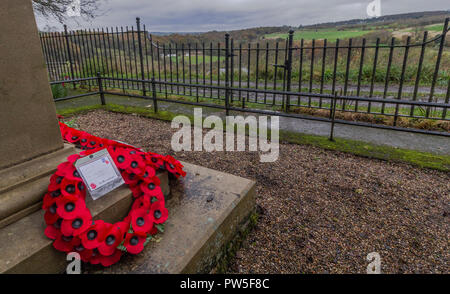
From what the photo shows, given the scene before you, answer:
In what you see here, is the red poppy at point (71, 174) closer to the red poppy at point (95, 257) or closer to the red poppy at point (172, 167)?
the red poppy at point (95, 257)

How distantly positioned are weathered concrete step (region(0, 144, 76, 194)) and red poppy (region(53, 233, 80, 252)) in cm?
58

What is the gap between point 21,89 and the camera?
195cm

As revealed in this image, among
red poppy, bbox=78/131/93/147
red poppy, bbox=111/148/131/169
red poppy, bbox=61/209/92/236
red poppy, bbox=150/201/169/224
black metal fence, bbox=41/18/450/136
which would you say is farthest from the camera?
black metal fence, bbox=41/18/450/136

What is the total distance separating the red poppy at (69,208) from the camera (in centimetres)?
167

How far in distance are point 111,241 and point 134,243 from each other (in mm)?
140

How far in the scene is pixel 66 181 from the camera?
70.7 inches

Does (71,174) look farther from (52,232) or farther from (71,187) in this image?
(52,232)

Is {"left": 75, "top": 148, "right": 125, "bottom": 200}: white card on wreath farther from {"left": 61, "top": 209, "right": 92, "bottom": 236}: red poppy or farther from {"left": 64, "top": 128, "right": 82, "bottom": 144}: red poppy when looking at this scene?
{"left": 64, "top": 128, "right": 82, "bottom": 144}: red poppy

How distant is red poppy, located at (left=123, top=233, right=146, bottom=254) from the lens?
1720 millimetres

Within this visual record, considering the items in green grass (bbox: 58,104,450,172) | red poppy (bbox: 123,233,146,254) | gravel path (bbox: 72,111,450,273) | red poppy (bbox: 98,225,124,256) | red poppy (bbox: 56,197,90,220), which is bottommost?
gravel path (bbox: 72,111,450,273)

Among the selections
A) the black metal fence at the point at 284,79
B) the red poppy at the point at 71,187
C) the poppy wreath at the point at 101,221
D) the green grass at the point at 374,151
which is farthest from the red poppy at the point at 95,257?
the black metal fence at the point at 284,79

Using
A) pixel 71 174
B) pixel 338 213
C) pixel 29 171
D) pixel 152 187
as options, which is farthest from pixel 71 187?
pixel 338 213

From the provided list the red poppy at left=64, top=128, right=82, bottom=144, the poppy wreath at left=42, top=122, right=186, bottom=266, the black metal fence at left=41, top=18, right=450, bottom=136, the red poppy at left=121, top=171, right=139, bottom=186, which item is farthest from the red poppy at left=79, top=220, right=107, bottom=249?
the black metal fence at left=41, top=18, right=450, bottom=136

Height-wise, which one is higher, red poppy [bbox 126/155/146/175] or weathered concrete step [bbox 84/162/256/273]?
red poppy [bbox 126/155/146/175]
